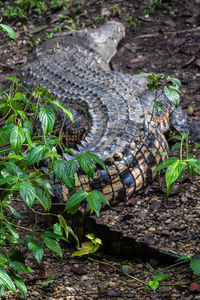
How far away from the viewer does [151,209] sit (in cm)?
335

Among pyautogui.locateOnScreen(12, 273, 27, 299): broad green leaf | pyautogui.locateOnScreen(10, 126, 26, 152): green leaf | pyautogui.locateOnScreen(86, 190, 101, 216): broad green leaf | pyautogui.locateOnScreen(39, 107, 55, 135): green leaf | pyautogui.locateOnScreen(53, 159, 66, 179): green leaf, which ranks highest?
pyautogui.locateOnScreen(39, 107, 55, 135): green leaf

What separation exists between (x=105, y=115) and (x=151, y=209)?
99 cm

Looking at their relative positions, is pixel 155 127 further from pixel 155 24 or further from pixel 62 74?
pixel 155 24

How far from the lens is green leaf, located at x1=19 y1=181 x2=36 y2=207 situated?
1.91 m

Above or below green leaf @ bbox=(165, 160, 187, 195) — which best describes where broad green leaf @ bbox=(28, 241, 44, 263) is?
below

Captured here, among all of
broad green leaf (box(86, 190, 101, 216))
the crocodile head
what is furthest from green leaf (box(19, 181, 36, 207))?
the crocodile head

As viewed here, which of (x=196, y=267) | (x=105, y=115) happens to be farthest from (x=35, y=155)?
(x=105, y=115)

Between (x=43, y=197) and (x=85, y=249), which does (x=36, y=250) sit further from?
(x=85, y=249)

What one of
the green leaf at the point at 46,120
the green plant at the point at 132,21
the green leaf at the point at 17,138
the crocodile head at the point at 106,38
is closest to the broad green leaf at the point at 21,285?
the green leaf at the point at 17,138

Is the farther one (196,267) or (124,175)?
(124,175)

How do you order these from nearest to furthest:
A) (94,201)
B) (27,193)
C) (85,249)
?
(27,193)
(94,201)
(85,249)

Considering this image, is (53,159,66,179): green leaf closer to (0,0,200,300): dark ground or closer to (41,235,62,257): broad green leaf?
(41,235,62,257): broad green leaf

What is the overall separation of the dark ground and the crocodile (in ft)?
0.76

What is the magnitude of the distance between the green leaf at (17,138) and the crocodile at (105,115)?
0.40 meters
